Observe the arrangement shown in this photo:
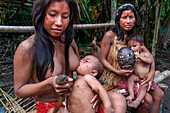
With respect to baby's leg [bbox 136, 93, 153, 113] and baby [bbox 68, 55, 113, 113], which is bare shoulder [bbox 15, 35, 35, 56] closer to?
baby [bbox 68, 55, 113, 113]

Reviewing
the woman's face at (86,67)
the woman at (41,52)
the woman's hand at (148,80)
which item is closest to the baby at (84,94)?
the woman's face at (86,67)

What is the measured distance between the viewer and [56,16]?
1277mm

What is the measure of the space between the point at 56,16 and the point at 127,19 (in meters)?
1.37

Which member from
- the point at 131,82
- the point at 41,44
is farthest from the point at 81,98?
the point at 131,82

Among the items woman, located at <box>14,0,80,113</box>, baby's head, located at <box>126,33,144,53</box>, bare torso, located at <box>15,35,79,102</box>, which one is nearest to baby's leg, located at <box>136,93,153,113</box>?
baby's head, located at <box>126,33,144,53</box>

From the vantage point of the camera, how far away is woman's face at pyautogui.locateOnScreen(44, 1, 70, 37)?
1257mm

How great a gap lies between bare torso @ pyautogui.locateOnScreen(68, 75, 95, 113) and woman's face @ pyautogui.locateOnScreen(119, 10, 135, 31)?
47.9 inches

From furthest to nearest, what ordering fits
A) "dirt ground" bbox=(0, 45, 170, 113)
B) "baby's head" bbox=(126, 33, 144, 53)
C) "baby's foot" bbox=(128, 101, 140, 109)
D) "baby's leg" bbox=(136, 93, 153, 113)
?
"dirt ground" bbox=(0, 45, 170, 113) → "baby's head" bbox=(126, 33, 144, 53) → "baby's leg" bbox=(136, 93, 153, 113) → "baby's foot" bbox=(128, 101, 140, 109)

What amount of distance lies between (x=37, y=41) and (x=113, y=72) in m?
1.41

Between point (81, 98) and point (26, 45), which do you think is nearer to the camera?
point (26, 45)

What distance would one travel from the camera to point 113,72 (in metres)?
2.37

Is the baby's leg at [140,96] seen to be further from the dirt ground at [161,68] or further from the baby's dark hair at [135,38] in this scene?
the dirt ground at [161,68]

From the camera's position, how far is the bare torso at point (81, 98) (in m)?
1.54

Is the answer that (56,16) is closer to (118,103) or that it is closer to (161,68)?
(118,103)
